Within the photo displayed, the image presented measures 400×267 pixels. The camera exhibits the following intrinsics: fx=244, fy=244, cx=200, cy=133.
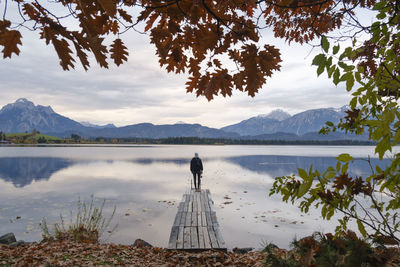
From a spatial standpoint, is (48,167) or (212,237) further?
(48,167)

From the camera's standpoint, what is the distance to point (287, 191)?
232 centimetres

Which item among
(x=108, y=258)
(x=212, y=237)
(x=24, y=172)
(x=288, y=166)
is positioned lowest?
(x=288, y=166)

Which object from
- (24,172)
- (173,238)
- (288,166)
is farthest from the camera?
(288,166)

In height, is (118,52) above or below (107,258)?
above

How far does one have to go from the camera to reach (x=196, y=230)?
24.1 feet

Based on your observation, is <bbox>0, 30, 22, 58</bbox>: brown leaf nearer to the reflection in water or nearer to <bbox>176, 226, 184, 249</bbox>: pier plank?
<bbox>176, 226, 184, 249</bbox>: pier plank

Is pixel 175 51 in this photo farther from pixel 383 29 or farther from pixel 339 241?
pixel 339 241

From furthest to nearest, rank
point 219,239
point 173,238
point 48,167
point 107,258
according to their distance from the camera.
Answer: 1. point 48,167
2. point 173,238
3. point 219,239
4. point 107,258

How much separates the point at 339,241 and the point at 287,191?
1.96 ft

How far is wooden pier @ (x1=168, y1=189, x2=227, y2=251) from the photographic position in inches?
248

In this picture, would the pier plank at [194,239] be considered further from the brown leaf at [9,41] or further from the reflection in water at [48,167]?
the reflection in water at [48,167]

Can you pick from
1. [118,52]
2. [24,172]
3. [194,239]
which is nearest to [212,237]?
[194,239]

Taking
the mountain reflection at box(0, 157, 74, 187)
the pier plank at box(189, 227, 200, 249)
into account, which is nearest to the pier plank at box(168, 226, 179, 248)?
the pier plank at box(189, 227, 200, 249)

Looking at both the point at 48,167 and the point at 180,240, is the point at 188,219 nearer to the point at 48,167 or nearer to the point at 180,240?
the point at 180,240
